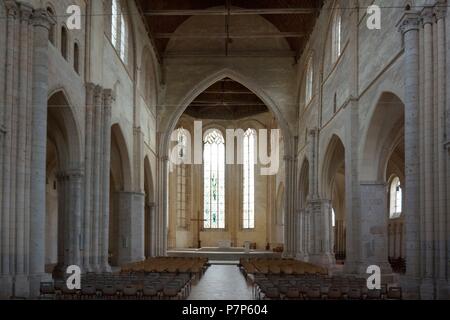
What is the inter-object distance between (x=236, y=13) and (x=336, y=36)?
27.4 ft

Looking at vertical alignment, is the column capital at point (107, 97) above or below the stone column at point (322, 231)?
above

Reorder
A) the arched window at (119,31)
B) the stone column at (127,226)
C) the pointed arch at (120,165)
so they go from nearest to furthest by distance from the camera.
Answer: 1. the arched window at (119,31)
2. the pointed arch at (120,165)
3. the stone column at (127,226)

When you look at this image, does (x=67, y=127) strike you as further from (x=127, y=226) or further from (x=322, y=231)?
(x=322, y=231)

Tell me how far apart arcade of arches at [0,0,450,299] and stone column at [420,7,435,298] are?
0.04 metres

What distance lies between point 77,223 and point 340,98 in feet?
47.0

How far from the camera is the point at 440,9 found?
1780 cm

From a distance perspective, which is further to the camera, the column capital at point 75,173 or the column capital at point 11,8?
the column capital at point 75,173

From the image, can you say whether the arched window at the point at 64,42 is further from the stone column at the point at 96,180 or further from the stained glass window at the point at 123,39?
the stained glass window at the point at 123,39

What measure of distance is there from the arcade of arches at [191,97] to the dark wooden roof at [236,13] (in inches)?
6.7

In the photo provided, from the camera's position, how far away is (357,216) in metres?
27.0

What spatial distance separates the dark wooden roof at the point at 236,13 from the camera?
3938cm

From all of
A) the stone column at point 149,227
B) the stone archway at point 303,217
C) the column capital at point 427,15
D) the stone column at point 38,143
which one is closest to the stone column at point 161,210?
the stone column at point 149,227

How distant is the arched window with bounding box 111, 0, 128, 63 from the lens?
3247 cm

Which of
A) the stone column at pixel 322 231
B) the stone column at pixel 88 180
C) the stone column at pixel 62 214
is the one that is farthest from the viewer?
the stone column at pixel 322 231
